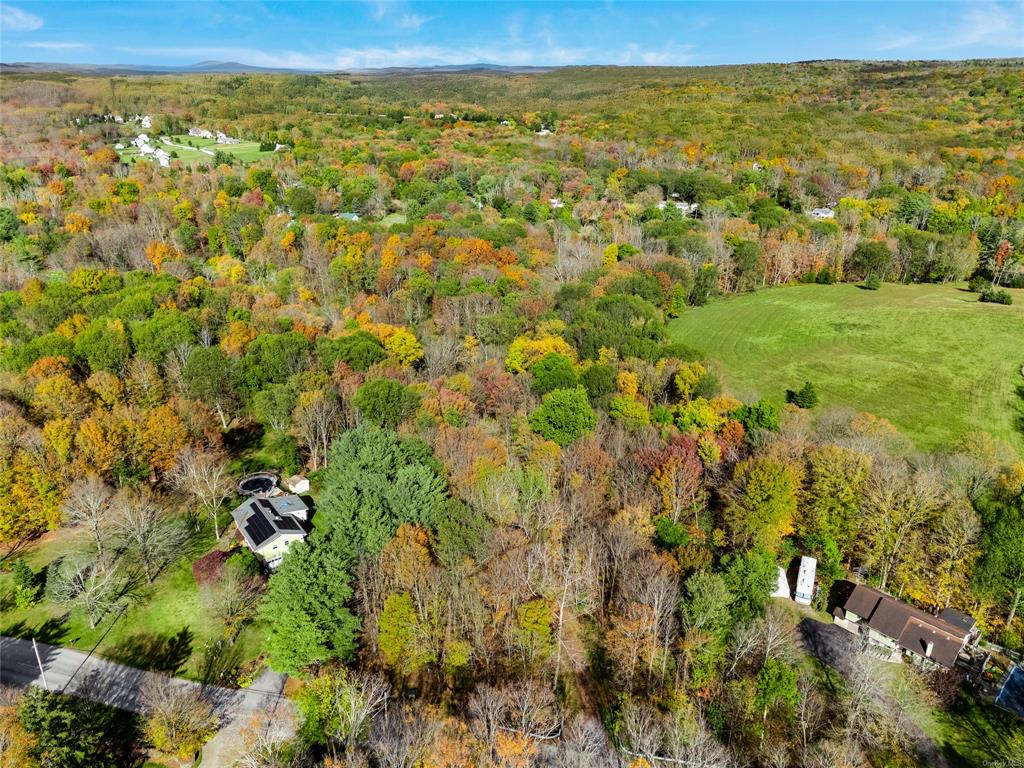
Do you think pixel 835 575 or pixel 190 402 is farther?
pixel 190 402

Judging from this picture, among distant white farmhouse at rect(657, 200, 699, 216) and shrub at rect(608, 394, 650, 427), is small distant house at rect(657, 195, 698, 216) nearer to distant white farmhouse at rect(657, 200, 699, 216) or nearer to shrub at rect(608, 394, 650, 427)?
distant white farmhouse at rect(657, 200, 699, 216)

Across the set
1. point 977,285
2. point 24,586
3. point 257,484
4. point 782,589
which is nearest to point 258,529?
point 257,484

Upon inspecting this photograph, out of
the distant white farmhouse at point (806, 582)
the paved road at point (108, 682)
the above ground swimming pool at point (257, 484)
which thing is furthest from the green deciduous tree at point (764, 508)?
the above ground swimming pool at point (257, 484)

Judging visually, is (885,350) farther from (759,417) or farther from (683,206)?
(683,206)

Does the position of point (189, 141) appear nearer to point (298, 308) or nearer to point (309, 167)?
point (309, 167)

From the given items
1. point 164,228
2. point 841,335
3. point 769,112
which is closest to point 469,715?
point 841,335
